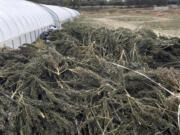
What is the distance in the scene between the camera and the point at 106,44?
24.6 ft

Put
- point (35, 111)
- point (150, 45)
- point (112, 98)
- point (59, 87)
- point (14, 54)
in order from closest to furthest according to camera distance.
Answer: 1. point (35, 111)
2. point (112, 98)
3. point (59, 87)
4. point (14, 54)
5. point (150, 45)

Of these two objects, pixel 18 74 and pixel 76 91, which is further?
pixel 18 74

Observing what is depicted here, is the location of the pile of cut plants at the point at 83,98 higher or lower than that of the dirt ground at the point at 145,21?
higher

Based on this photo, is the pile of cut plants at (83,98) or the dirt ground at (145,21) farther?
the dirt ground at (145,21)

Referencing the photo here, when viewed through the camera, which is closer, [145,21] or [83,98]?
[83,98]

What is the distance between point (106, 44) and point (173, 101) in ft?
12.0

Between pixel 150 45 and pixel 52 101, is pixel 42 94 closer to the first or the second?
pixel 52 101

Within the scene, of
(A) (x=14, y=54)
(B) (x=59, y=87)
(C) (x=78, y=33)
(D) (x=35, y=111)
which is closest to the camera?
(D) (x=35, y=111)

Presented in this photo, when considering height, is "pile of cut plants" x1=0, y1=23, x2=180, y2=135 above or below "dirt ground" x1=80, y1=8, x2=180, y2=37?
above

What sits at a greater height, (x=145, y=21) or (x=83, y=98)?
(x=83, y=98)

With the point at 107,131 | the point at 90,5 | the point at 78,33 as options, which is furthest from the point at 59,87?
the point at 90,5

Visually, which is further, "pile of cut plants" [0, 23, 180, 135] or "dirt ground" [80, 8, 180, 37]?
"dirt ground" [80, 8, 180, 37]

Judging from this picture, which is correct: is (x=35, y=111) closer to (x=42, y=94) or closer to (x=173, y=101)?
(x=42, y=94)

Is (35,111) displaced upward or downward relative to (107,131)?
upward
